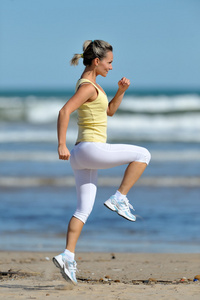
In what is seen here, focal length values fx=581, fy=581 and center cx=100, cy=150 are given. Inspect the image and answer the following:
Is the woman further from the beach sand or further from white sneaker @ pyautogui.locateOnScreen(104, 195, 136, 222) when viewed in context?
the beach sand

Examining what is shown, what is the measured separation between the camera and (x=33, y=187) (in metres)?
11.5

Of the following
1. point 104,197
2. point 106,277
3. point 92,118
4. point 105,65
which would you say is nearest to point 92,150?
point 92,118

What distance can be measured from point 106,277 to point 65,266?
1.05 meters

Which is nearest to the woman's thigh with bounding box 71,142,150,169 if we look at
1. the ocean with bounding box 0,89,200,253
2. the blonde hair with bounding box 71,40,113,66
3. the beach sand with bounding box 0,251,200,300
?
the blonde hair with bounding box 71,40,113,66

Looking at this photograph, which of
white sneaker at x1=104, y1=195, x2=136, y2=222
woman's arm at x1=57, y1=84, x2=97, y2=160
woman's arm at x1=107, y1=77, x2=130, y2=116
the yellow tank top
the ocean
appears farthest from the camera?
the ocean

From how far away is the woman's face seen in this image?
14.3 feet

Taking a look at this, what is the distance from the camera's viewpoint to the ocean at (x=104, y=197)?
718 centimetres

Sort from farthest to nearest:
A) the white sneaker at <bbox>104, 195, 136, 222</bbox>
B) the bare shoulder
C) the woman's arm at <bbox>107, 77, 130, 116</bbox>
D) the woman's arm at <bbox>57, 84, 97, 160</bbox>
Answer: the woman's arm at <bbox>107, 77, 130, 116</bbox>
the white sneaker at <bbox>104, 195, 136, 222</bbox>
the bare shoulder
the woman's arm at <bbox>57, 84, 97, 160</bbox>

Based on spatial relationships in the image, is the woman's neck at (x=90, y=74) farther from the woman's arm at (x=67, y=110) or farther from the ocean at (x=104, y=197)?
the ocean at (x=104, y=197)

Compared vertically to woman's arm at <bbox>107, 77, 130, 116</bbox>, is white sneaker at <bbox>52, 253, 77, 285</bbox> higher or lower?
lower

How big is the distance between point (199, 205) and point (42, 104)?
23.9 m

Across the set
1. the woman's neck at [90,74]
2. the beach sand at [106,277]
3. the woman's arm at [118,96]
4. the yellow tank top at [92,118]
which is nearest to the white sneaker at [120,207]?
the yellow tank top at [92,118]

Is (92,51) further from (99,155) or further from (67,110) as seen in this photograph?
(99,155)

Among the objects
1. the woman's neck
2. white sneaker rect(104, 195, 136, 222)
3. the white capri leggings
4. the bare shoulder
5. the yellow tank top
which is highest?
the woman's neck
